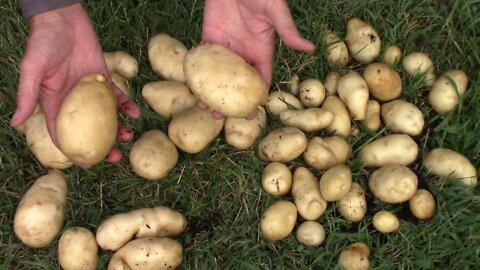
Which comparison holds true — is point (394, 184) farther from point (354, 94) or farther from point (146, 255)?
point (146, 255)

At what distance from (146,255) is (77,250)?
8.5 inches

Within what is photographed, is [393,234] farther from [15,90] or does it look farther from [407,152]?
[15,90]

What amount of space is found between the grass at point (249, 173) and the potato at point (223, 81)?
0.89 ft

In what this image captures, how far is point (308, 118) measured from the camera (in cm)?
202

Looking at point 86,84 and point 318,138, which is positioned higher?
point 86,84

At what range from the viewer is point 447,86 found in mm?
2109

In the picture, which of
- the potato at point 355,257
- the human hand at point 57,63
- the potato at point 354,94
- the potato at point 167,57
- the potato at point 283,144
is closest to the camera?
the human hand at point 57,63

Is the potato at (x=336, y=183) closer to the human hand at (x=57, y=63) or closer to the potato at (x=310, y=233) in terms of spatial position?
the potato at (x=310, y=233)

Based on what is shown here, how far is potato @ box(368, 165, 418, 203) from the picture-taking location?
189 centimetres

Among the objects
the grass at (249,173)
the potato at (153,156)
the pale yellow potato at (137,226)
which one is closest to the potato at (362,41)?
the grass at (249,173)

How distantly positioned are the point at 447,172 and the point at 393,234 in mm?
270

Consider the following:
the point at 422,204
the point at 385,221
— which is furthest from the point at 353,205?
the point at 422,204

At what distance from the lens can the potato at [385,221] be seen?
6.19 feet

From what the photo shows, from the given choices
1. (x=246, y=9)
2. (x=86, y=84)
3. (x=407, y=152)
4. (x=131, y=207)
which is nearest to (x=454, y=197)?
(x=407, y=152)
